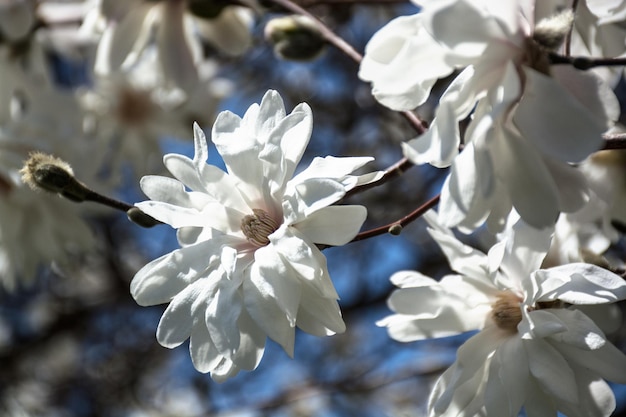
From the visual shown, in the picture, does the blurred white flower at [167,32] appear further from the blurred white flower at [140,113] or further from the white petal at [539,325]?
the white petal at [539,325]

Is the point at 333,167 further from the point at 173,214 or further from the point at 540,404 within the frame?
the point at 540,404

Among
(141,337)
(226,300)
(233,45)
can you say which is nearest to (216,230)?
(226,300)

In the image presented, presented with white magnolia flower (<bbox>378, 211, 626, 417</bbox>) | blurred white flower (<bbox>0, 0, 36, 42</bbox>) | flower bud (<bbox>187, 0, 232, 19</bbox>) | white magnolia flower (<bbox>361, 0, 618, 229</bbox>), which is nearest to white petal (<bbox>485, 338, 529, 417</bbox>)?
white magnolia flower (<bbox>378, 211, 626, 417</bbox>)

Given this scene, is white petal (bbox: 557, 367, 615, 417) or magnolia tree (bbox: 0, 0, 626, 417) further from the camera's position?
white petal (bbox: 557, 367, 615, 417)

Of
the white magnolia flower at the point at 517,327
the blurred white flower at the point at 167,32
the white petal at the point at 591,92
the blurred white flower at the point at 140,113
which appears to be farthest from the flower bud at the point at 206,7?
the white petal at the point at 591,92

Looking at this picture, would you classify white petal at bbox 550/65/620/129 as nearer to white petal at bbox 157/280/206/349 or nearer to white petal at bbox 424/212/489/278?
white petal at bbox 424/212/489/278

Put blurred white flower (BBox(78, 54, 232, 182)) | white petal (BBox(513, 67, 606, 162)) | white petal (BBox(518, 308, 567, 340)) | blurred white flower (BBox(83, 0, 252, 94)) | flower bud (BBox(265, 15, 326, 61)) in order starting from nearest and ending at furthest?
white petal (BBox(513, 67, 606, 162)), white petal (BBox(518, 308, 567, 340)), flower bud (BBox(265, 15, 326, 61)), blurred white flower (BBox(83, 0, 252, 94)), blurred white flower (BBox(78, 54, 232, 182))
